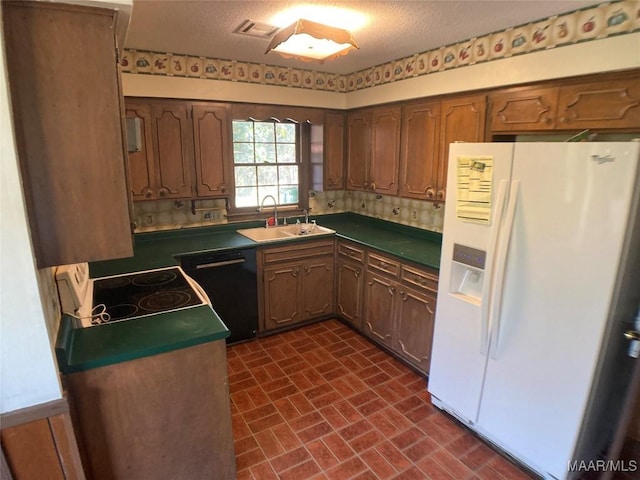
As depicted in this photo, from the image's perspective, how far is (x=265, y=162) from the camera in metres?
3.76

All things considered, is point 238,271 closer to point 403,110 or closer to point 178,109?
point 178,109

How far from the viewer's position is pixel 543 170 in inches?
67.8

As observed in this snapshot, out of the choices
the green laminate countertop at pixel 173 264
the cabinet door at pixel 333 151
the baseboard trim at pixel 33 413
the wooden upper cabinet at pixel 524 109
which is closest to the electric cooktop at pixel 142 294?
the green laminate countertop at pixel 173 264

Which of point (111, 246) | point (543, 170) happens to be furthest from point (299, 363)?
point (543, 170)

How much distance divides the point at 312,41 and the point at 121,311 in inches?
74.3

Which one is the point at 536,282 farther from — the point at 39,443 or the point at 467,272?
the point at 39,443

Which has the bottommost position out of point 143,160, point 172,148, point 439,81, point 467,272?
point 467,272

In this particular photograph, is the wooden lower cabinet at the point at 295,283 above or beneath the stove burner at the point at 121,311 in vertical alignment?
beneath

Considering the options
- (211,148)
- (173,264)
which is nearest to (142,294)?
(173,264)

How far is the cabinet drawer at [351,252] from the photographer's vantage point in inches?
130

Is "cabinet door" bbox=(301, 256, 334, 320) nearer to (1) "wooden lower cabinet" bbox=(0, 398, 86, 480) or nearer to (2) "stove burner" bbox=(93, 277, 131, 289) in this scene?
(2) "stove burner" bbox=(93, 277, 131, 289)

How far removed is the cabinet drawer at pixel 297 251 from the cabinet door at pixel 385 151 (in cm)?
77

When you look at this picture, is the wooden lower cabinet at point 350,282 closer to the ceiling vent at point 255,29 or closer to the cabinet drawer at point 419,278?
the cabinet drawer at point 419,278

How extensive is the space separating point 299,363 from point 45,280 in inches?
81.6
